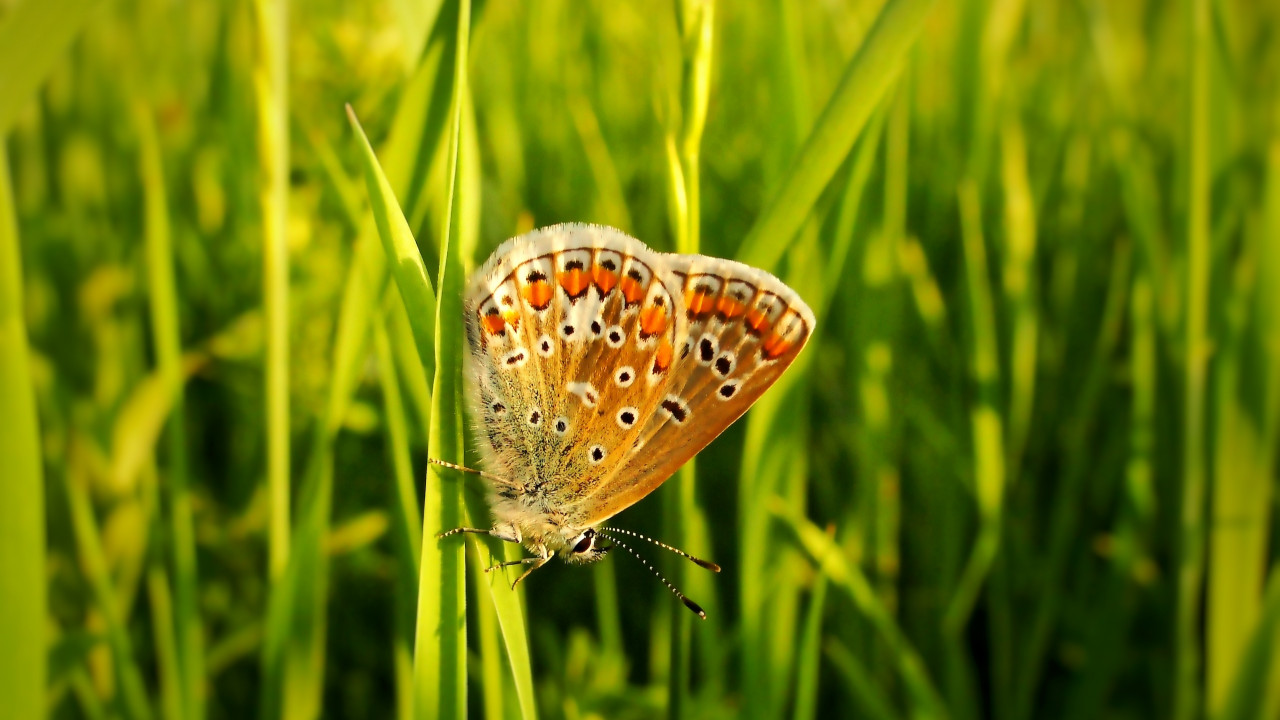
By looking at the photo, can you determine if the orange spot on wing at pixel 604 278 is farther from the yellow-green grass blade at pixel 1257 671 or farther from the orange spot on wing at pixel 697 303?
the yellow-green grass blade at pixel 1257 671

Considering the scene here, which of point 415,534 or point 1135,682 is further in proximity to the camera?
point 1135,682

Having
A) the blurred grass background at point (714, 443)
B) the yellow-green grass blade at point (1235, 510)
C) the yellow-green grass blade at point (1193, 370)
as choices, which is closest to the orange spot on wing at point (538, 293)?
the blurred grass background at point (714, 443)

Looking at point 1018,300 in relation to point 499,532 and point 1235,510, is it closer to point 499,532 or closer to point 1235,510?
point 1235,510

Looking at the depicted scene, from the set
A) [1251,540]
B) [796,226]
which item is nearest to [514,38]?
[796,226]

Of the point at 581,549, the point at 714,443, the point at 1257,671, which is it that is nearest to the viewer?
the point at 581,549

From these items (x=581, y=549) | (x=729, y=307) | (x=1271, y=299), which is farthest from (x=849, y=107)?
(x=1271, y=299)

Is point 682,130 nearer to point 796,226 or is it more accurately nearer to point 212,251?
point 796,226

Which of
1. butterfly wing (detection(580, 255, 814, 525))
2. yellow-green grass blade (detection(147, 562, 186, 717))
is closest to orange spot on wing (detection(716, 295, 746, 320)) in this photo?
butterfly wing (detection(580, 255, 814, 525))

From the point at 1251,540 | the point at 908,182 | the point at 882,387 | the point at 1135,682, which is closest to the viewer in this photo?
the point at 1251,540
